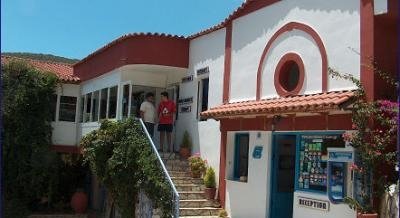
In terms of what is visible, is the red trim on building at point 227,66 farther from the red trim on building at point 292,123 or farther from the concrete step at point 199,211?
the concrete step at point 199,211

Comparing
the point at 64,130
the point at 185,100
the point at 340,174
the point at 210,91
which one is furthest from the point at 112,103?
the point at 340,174

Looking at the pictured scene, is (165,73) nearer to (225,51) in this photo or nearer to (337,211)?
(225,51)

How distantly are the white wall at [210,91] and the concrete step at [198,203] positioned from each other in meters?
0.87

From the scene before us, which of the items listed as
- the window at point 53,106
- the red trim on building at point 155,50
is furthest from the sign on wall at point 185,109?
the window at point 53,106

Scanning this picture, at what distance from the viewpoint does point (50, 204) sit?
22891mm

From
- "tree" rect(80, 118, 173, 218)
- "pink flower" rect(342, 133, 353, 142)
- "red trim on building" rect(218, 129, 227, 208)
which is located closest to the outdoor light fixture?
"red trim on building" rect(218, 129, 227, 208)

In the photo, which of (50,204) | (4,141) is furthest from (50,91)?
(50,204)

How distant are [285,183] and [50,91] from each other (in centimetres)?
1217

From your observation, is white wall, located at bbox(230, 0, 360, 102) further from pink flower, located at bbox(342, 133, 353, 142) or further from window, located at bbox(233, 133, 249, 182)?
pink flower, located at bbox(342, 133, 353, 142)

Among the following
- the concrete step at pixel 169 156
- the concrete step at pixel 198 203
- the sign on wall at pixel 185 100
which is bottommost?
the concrete step at pixel 198 203

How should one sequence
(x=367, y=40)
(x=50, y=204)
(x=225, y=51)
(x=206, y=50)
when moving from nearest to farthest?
(x=367, y=40), (x=225, y=51), (x=206, y=50), (x=50, y=204)

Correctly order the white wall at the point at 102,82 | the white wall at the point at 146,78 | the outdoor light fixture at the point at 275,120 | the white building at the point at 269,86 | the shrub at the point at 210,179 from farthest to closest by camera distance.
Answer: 1. the white wall at the point at 102,82
2. the white wall at the point at 146,78
3. the shrub at the point at 210,179
4. the outdoor light fixture at the point at 275,120
5. the white building at the point at 269,86

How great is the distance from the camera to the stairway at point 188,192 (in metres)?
13.2

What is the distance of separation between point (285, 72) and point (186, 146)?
187 inches
